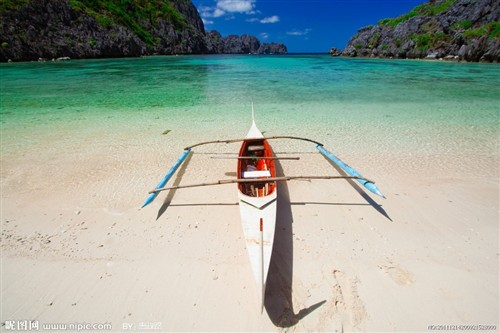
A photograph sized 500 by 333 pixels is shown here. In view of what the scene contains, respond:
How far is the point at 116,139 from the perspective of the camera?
301 inches

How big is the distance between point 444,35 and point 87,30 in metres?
77.4

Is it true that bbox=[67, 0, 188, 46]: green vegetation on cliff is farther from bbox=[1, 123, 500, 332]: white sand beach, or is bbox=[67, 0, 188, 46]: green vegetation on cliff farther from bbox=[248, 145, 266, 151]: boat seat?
bbox=[1, 123, 500, 332]: white sand beach

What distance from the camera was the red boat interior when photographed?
4.69m

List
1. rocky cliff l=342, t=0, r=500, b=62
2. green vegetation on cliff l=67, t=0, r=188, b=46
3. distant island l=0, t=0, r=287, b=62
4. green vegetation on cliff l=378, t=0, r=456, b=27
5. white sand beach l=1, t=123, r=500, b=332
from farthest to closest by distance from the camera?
green vegetation on cliff l=67, t=0, r=188, b=46 < green vegetation on cliff l=378, t=0, r=456, b=27 < distant island l=0, t=0, r=287, b=62 < rocky cliff l=342, t=0, r=500, b=62 < white sand beach l=1, t=123, r=500, b=332

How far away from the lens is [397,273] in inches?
123

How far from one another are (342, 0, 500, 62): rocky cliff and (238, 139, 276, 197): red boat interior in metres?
47.7

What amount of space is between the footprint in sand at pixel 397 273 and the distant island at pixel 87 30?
63087 millimetres

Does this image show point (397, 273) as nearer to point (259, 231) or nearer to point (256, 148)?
point (259, 231)

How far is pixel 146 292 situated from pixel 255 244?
4.73ft

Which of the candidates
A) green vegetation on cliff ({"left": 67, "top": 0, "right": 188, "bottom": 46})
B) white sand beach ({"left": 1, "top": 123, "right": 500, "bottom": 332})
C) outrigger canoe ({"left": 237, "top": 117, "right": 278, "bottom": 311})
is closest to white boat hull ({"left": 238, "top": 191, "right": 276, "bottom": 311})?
outrigger canoe ({"left": 237, "top": 117, "right": 278, "bottom": 311})

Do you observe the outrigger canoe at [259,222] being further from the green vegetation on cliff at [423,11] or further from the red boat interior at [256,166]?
the green vegetation on cliff at [423,11]

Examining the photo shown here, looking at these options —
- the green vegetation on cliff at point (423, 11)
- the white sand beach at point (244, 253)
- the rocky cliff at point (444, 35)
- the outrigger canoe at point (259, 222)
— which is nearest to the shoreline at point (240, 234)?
the white sand beach at point (244, 253)

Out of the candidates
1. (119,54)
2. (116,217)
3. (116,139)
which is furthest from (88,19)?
(116,217)

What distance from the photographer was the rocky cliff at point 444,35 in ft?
125
